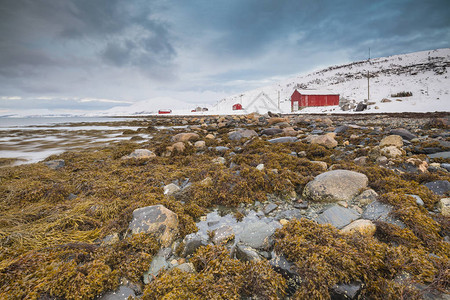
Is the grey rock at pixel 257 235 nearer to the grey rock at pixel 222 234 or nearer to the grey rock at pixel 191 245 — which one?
the grey rock at pixel 222 234

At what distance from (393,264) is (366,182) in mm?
2249

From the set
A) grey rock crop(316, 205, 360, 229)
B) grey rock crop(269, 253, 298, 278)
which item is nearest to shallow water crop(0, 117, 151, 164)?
grey rock crop(269, 253, 298, 278)

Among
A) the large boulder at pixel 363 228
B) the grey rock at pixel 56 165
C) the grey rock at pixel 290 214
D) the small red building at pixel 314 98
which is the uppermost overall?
the small red building at pixel 314 98

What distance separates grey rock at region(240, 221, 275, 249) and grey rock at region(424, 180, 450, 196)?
321 cm

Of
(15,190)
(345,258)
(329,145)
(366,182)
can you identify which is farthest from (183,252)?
(329,145)

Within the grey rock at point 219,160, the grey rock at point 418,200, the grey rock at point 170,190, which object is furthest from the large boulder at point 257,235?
the grey rock at point 219,160

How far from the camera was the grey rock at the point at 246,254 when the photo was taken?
219 cm

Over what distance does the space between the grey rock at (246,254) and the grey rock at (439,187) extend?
3628 millimetres

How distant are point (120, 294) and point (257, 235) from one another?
166 centimetres

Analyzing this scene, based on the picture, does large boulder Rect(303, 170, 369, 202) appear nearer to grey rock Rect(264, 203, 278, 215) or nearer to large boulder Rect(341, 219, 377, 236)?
grey rock Rect(264, 203, 278, 215)

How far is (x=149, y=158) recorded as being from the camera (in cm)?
666

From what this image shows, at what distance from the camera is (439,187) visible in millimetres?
3564

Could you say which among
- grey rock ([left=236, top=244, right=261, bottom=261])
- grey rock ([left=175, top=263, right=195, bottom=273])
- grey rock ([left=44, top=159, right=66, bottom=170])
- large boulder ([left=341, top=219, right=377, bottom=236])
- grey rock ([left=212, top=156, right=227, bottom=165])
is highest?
grey rock ([left=44, top=159, right=66, bottom=170])

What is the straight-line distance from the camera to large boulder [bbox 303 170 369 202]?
11.7ft
